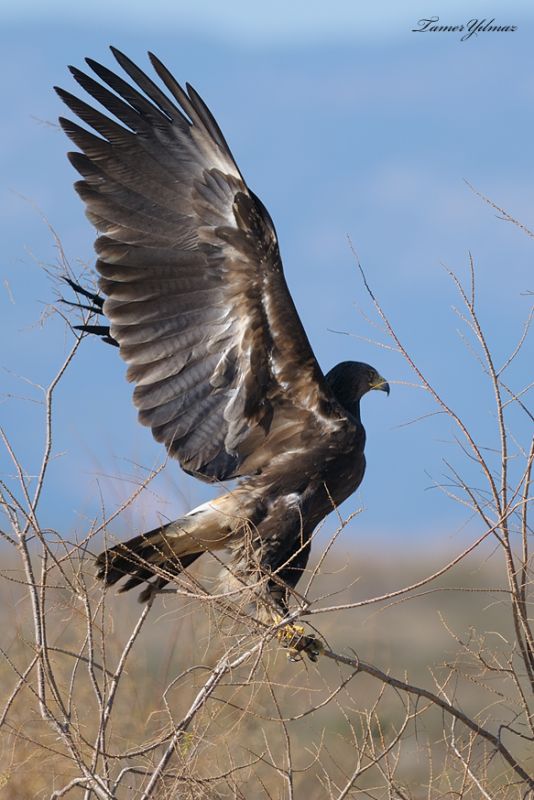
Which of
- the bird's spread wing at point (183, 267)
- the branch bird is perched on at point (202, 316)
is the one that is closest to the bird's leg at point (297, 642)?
the branch bird is perched on at point (202, 316)

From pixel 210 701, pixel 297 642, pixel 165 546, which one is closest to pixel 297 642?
pixel 297 642

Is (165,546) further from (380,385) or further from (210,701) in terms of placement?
(380,385)

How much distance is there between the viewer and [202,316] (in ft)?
19.7

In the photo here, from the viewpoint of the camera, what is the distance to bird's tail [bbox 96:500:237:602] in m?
5.60

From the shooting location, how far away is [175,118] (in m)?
6.04

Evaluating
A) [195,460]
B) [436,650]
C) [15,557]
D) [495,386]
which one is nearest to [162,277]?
[195,460]

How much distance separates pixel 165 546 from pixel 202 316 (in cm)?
115

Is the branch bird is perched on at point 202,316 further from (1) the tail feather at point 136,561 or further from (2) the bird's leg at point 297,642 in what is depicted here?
(2) the bird's leg at point 297,642

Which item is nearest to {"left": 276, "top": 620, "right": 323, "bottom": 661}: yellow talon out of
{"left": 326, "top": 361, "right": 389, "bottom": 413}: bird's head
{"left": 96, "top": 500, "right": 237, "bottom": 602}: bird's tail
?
{"left": 96, "top": 500, "right": 237, "bottom": 602}: bird's tail

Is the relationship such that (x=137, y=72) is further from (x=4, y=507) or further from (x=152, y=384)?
(x=4, y=507)

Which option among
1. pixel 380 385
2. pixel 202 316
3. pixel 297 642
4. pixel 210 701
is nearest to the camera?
pixel 297 642

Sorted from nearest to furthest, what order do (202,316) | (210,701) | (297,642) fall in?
(297,642) < (210,701) < (202,316)

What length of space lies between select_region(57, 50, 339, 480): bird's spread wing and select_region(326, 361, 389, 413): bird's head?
0.34 meters

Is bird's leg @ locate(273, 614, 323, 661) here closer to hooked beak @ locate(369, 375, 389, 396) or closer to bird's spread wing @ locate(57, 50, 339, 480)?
bird's spread wing @ locate(57, 50, 339, 480)
